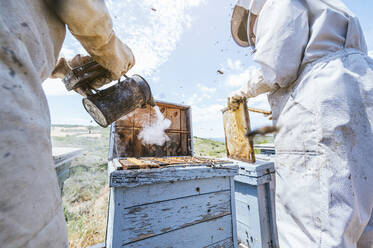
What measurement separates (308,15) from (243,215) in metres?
2.36

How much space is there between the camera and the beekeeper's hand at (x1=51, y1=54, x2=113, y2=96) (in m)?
1.28

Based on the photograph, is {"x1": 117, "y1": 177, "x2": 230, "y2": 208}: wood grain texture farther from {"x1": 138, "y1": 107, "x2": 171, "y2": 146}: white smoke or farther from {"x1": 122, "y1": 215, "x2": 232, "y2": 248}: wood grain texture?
{"x1": 138, "y1": 107, "x2": 171, "y2": 146}: white smoke

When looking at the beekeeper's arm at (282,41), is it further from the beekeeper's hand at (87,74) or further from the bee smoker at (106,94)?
the beekeeper's hand at (87,74)

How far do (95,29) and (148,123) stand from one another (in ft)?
6.11

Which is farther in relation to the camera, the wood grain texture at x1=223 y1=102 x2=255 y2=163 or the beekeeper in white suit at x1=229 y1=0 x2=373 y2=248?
the wood grain texture at x1=223 y1=102 x2=255 y2=163

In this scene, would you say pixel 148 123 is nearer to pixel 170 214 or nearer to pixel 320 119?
pixel 170 214

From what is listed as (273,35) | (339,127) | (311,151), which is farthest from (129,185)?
(273,35)

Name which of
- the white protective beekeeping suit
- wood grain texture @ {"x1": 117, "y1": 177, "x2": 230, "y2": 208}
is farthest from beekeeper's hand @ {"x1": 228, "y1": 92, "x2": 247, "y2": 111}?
the white protective beekeeping suit

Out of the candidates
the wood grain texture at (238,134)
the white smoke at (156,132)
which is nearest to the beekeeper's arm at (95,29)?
the white smoke at (156,132)

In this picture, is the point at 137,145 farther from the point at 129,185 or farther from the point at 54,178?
the point at 54,178

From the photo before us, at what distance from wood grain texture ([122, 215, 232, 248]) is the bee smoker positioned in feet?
3.49

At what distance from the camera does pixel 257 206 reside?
188 cm

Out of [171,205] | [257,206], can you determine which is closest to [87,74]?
[171,205]

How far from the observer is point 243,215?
208 centimetres
